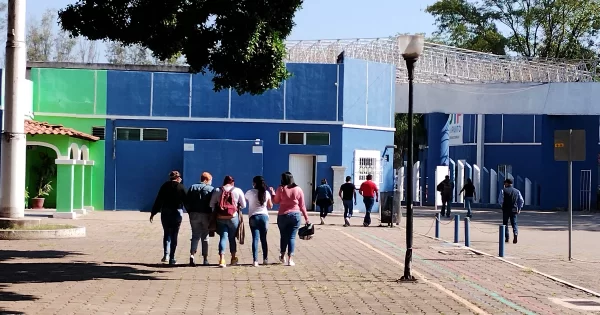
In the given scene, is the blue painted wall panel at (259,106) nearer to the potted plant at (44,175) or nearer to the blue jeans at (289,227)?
the potted plant at (44,175)

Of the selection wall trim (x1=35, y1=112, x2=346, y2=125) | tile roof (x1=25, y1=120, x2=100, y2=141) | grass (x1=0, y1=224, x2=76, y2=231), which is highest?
wall trim (x1=35, y1=112, x2=346, y2=125)

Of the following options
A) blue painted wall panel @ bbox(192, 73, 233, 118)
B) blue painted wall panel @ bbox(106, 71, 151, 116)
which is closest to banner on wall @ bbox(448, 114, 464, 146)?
blue painted wall panel @ bbox(192, 73, 233, 118)

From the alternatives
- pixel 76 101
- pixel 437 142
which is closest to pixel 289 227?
pixel 76 101

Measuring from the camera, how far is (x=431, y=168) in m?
50.8

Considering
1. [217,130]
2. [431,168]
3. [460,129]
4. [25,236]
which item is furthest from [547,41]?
[25,236]

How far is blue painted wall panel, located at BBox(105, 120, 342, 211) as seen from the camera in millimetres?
37062

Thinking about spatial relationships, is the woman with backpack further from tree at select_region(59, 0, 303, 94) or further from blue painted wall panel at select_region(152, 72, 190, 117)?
blue painted wall panel at select_region(152, 72, 190, 117)

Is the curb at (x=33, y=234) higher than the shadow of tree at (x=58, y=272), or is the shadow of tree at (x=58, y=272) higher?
the curb at (x=33, y=234)

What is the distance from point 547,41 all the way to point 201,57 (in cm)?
5130

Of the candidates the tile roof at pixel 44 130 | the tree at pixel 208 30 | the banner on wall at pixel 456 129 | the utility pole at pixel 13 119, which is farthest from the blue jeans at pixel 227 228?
the banner on wall at pixel 456 129

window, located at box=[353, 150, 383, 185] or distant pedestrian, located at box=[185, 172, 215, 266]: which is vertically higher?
window, located at box=[353, 150, 383, 185]

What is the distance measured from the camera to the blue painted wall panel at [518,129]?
176 ft

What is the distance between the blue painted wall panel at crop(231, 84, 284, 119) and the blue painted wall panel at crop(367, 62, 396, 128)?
3869 mm

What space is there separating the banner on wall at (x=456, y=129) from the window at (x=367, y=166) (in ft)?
70.1
